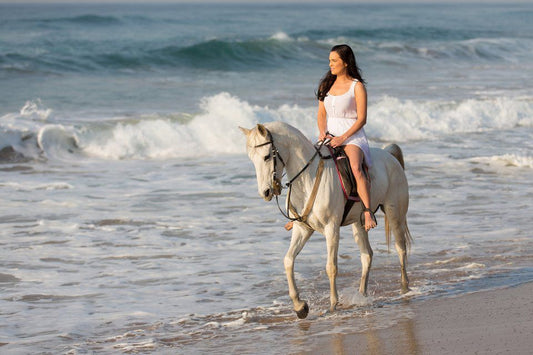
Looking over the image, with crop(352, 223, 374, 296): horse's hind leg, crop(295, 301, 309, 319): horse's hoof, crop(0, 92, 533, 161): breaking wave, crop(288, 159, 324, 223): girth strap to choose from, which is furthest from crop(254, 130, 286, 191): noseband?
crop(0, 92, 533, 161): breaking wave

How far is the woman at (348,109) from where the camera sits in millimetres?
6547

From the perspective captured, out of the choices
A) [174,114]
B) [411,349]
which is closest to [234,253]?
[411,349]

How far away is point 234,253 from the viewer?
8922 mm

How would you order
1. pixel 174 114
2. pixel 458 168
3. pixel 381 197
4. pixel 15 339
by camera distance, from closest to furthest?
pixel 15 339 → pixel 381 197 → pixel 458 168 → pixel 174 114

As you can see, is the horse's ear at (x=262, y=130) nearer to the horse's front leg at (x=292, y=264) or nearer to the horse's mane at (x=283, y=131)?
the horse's mane at (x=283, y=131)

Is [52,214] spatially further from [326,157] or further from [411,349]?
[411,349]

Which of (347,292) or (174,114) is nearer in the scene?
(347,292)

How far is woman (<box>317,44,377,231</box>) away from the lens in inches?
258

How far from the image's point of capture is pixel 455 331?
5867 mm

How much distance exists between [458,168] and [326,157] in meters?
8.15

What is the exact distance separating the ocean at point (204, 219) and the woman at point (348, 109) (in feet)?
3.64

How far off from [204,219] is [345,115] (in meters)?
4.34

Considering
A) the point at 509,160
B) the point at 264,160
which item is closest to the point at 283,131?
the point at 264,160

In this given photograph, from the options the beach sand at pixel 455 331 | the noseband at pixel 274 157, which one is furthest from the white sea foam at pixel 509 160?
the noseband at pixel 274 157
